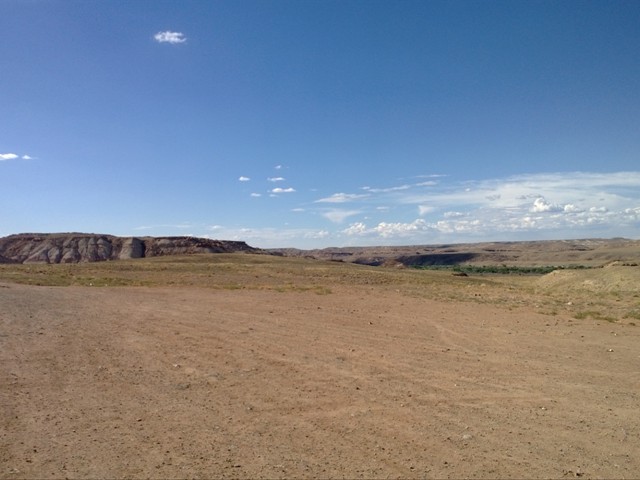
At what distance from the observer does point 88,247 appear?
10194 cm

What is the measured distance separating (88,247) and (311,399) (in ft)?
335

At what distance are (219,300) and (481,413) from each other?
19.5 m

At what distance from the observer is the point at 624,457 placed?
7.08m

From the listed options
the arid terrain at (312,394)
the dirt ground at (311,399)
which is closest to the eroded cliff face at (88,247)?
the arid terrain at (312,394)

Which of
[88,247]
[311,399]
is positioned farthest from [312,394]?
[88,247]

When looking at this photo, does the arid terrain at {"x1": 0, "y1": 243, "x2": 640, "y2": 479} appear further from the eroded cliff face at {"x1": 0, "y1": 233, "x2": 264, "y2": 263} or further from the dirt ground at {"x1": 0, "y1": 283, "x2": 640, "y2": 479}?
the eroded cliff face at {"x1": 0, "y1": 233, "x2": 264, "y2": 263}

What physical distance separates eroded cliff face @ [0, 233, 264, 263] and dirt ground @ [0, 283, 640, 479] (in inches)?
3407

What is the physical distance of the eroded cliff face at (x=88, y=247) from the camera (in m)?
99.1

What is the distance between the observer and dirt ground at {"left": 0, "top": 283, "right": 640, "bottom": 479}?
6.72 m

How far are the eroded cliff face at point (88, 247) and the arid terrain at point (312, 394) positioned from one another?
83159mm

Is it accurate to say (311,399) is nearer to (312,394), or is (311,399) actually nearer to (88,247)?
(312,394)

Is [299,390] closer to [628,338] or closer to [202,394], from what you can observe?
[202,394]

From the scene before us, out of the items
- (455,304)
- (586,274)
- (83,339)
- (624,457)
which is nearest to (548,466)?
(624,457)

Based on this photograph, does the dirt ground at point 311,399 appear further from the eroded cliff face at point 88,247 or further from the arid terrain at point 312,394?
the eroded cliff face at point 88,247
